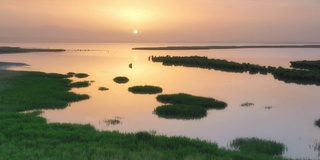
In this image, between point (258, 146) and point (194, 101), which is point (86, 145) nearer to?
point (258, 146)

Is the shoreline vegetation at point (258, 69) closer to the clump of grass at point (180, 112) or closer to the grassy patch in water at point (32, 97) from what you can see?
the clump of grass at point (180, 112)

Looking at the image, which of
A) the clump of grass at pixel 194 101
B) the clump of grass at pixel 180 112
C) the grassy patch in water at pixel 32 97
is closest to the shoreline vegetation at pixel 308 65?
the clump of grass at pixel 194 101

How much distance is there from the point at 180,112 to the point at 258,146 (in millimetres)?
10034

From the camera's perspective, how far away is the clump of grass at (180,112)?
89.1 ft

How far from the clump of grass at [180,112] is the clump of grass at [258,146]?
25.4 ft

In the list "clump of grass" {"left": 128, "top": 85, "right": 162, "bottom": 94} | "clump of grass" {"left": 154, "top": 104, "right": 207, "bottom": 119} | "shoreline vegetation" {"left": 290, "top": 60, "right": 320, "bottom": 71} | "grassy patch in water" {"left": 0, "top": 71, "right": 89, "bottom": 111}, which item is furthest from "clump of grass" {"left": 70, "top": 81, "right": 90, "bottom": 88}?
"shoreline vegetation" {"left": 290, "top": 60, "right": 320, "bottom": 71}

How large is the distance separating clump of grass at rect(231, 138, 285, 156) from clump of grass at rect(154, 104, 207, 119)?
305 inches

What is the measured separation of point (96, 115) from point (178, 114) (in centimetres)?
631

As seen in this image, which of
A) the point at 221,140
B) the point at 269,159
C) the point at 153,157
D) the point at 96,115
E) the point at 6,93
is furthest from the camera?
the point at 6,93

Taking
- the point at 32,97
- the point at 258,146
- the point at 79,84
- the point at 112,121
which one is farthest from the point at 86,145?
the point at 79,84

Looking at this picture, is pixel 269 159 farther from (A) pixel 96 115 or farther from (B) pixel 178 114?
(A) pixel 96 115

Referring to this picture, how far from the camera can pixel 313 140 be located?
20734mm

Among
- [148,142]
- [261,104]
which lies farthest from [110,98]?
[148,142]

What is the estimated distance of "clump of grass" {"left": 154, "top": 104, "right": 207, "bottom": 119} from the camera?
27.2 m
